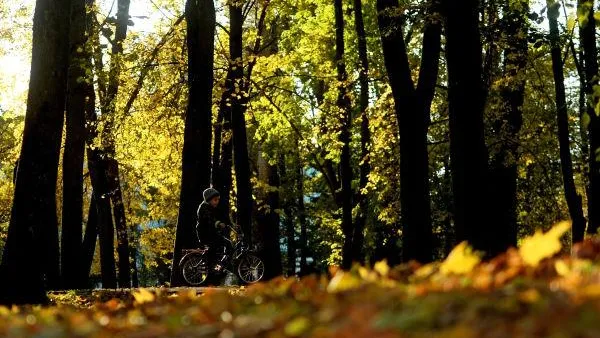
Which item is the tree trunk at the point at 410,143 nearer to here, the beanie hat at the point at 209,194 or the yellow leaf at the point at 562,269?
the beanie hat at the point at 209,194

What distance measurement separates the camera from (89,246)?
74.3ft

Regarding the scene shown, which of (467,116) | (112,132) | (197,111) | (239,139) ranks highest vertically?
(112,132)

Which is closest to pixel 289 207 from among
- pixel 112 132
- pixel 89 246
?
pixel 89 246

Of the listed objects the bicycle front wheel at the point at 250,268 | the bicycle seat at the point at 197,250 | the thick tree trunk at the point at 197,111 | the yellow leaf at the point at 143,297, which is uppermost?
the thick tree trunk at the point at 197,111

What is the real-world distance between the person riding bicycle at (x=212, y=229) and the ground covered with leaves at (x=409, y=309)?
37.9 ft

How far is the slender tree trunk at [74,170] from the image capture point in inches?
750

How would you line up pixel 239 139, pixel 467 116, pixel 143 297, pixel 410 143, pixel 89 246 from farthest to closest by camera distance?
pixel 89 246 → pixel 239 139 → pixel 410 143 → pixel 467 116 → pixel 143 297

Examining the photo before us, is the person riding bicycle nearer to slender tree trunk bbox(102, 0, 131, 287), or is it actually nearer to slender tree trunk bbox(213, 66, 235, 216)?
slender tree trunk bbox(102, 0, 131, 287)

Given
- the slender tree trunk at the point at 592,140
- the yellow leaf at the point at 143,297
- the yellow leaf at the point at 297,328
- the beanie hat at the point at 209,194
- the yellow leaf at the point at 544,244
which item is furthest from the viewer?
the slender tree trunk at the point at 592,140

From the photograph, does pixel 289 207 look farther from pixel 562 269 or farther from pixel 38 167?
pixel 562 269

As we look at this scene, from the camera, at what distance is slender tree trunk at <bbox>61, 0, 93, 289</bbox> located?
1905 cm

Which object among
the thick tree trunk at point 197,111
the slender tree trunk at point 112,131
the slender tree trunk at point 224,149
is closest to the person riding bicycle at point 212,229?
the thick tree trunk at point 197,111

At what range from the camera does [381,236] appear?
36.9 m

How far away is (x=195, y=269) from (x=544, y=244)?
13695 mm
